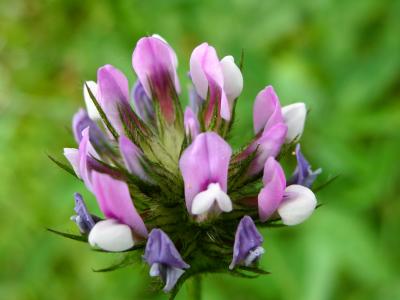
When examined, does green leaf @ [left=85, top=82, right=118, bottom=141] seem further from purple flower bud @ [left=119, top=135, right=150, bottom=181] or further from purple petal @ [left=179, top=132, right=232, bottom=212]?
purple petal @ [left=179, top=132, right=232, bottom=212]

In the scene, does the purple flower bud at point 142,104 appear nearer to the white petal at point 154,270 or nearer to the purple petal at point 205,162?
the purple petal at point 205,162

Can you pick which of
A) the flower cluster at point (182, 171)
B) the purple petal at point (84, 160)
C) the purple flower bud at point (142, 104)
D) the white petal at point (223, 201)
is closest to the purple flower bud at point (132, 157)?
the flower cluster at point (182, 171)

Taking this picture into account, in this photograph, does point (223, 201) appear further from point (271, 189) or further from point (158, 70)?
point (158, 70)

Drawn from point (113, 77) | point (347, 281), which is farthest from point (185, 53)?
point (113, 77)

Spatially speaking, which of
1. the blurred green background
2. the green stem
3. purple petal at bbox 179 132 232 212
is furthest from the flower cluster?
the blurred green background

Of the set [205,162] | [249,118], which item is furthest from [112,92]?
[249,118]
